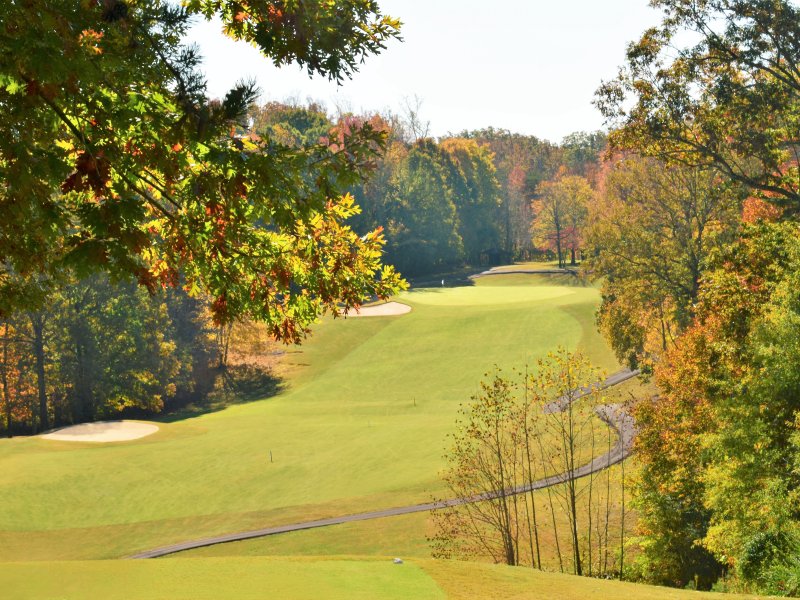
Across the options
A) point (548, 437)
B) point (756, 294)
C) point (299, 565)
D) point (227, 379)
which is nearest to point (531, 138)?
point (227, 379)

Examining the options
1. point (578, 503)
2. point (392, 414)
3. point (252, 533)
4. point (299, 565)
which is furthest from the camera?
point (392, 414)

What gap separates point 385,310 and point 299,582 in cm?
5619

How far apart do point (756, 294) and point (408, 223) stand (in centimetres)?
6842

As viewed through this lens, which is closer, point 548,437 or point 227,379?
point 548,437

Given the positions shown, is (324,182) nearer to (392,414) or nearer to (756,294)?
(756,294)

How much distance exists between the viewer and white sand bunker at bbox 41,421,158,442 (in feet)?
114

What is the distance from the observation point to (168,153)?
26.8 feet

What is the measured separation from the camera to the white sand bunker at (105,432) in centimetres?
3481

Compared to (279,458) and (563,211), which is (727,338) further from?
(563,211)

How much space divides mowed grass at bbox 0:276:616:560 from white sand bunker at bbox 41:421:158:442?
97 cm

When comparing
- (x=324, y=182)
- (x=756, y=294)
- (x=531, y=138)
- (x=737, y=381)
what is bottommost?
(x=737, y=381)

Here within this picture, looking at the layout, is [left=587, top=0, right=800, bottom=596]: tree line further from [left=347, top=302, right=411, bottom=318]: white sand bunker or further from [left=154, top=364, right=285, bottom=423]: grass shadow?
[left=347, top=302, right=411, bottom=318]: white sand bunker

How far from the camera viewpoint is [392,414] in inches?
1676

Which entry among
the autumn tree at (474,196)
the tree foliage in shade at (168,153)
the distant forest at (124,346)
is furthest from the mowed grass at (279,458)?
the autumn tree at (474,196)
